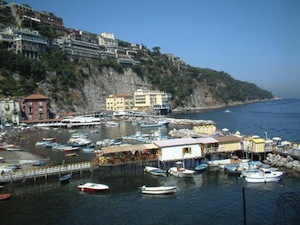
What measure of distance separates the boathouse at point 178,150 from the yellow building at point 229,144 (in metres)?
3.67

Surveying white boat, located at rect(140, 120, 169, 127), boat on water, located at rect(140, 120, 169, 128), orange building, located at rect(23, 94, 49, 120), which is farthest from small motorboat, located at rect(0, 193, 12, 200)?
orange building, located at rect(23, 94, 49, 120)

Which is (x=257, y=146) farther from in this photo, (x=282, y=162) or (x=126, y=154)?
(x=126, y=154)

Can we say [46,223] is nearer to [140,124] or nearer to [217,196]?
[217,196]

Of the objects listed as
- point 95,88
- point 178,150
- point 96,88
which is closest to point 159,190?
point 178,150

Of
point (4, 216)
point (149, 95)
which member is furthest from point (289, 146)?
point (149, 95)

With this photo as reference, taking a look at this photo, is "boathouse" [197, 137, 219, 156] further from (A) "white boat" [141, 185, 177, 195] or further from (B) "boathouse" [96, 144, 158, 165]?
(A) "white boat" [141, 185, 177, 195]

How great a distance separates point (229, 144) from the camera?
41250mm

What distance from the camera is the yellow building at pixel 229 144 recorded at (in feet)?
134

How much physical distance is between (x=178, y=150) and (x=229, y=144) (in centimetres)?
734

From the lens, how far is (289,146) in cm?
4075

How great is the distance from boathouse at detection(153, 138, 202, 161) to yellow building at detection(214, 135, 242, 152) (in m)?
3.67

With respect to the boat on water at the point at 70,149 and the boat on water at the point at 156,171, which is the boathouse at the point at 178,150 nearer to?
the boat on water at the point at 156,171

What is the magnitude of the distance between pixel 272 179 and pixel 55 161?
27046mm

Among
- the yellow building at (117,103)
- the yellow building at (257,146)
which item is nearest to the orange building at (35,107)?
the yellow building at (117,103)
